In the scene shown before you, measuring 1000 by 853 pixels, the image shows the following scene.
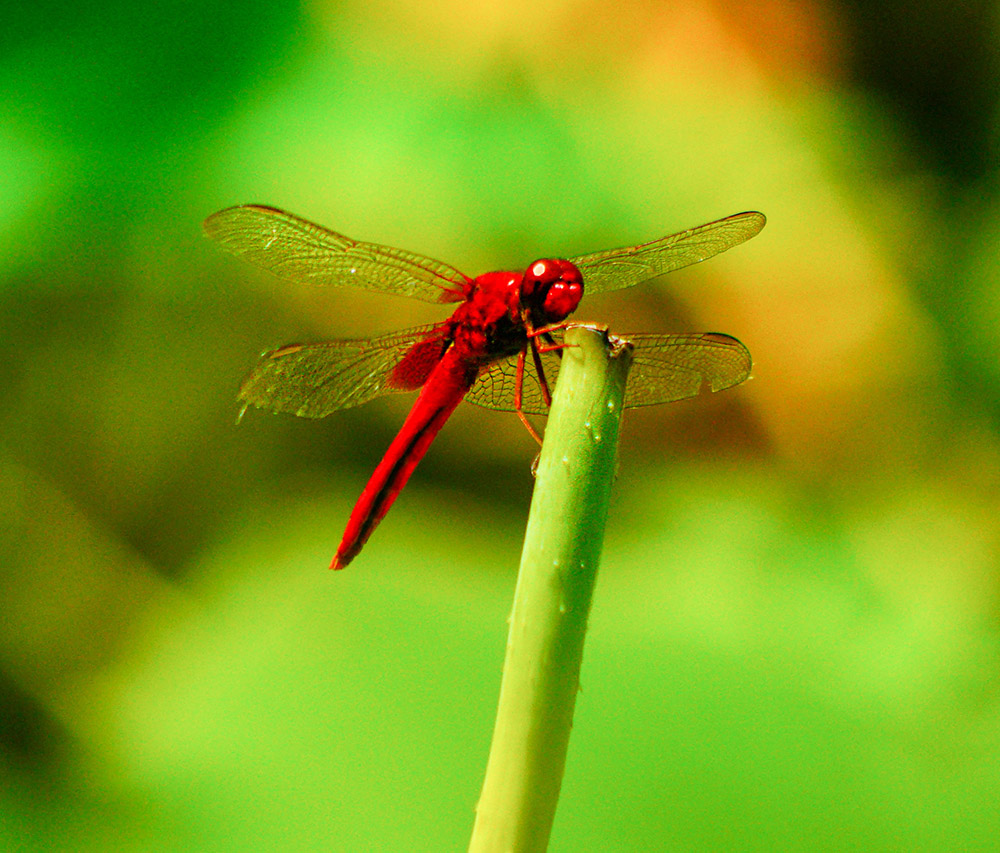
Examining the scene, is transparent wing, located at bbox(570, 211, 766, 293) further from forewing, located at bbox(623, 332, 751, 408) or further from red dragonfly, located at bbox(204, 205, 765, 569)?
forewing, located at bbox(623, 332, 751, 408)

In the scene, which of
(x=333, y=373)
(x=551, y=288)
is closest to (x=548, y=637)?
(x=551, y=288)

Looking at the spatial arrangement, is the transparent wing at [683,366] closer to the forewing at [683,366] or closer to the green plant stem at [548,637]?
the forewing at [683,366]

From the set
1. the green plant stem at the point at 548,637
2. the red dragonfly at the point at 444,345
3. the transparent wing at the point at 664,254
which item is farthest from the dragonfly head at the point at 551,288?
the green plant stem at the point at 548,637

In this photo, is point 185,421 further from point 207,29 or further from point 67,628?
point 207,29

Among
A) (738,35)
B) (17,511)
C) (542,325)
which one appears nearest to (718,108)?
(738,35)

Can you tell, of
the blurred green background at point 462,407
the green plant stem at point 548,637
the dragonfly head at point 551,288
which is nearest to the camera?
the green plant stem at point 548,637
